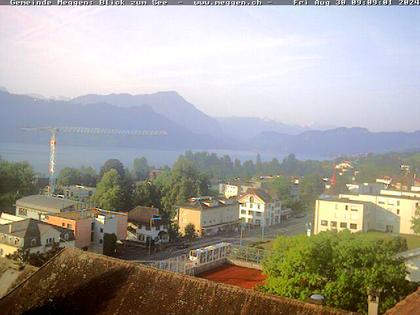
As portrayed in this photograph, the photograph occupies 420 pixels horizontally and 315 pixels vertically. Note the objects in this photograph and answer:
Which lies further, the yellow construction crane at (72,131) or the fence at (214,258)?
the yellow construction crane at (72,131)

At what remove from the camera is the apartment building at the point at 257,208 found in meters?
10.8

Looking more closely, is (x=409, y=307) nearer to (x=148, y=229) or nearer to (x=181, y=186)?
(x=148, y=229)

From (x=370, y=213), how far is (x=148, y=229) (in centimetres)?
386

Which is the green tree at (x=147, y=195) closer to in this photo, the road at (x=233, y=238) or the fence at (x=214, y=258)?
the road at (x=233, y=238)

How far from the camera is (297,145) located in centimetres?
3822

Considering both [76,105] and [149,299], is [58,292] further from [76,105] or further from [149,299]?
[76,105]

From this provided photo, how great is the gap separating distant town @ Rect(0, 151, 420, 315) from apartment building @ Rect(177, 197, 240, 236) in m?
0.02

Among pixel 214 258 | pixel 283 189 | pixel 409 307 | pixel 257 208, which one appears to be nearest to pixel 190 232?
pixel 257 208

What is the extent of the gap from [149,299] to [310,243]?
1.95 metres

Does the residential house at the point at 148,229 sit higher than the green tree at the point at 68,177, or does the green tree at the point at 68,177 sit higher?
the green tree at the point at 68,177

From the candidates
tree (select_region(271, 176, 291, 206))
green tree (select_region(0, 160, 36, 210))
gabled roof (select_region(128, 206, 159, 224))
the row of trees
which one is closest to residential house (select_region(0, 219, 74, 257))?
gabled roof (select_region(128, 206, 159, 224))

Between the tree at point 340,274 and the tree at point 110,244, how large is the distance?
149 inches

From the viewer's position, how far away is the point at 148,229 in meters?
8.66

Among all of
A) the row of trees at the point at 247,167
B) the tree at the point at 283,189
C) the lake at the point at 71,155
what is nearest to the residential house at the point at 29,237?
the tree at the point at 283,189
